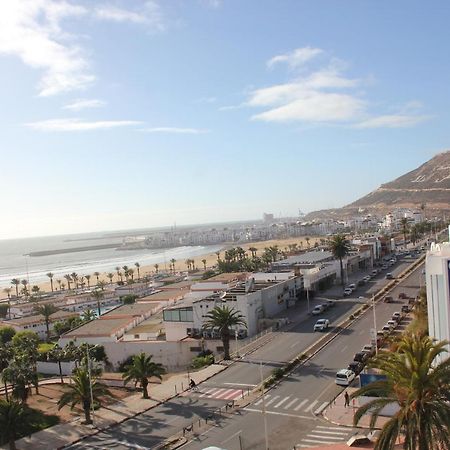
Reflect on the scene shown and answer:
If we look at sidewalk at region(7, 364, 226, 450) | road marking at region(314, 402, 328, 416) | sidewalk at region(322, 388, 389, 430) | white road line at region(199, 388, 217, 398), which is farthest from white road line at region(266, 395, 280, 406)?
sidewalk at region(7, 364, 226, 450)

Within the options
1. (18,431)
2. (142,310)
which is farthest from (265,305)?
(18,431)

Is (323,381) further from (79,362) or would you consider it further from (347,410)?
(79,362)

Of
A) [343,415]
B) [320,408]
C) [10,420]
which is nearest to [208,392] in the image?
[320,408]

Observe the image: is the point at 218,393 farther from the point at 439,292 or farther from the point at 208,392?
the point at 439,292

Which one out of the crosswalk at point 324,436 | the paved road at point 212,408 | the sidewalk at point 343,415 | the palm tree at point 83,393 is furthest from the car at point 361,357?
the palm tree at point 83,393

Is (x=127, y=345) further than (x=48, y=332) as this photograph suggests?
No

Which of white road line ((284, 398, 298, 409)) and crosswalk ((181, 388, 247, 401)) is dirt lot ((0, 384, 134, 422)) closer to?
crosswalk ((181, 388, 247, 401))
